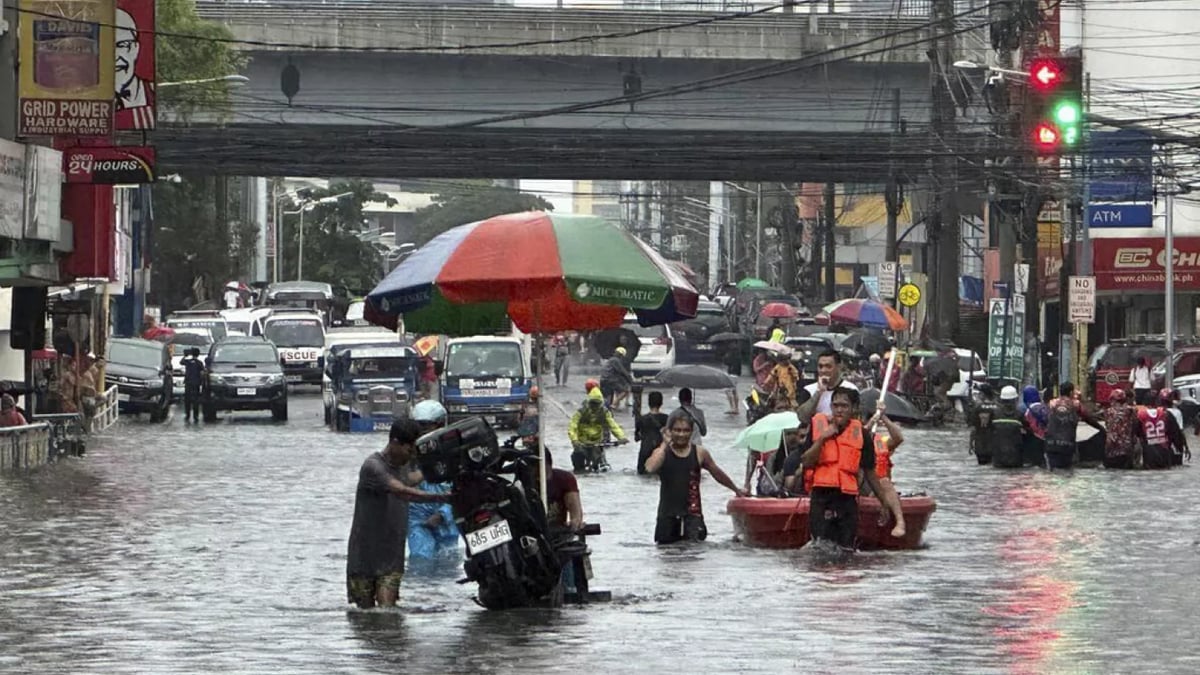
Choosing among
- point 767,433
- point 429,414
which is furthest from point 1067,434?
point 429,414

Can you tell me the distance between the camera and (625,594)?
1761 centimetres

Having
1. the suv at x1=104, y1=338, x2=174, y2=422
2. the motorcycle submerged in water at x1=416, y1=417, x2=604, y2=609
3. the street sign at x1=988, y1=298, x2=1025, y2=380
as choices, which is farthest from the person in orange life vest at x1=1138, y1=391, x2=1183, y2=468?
the suv at x1=104, y1=338, x2=174, y2=422

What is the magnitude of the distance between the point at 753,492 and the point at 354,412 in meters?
22.9

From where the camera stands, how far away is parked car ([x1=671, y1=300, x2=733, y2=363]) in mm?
69625

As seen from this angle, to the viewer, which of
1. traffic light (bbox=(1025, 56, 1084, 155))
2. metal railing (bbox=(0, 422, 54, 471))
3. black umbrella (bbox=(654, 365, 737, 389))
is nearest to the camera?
traffic light (bbox=(1025, 56, 1084, 155))

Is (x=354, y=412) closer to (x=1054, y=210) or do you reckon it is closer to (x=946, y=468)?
(x=946, y=468)

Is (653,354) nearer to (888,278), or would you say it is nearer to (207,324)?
(888,278)

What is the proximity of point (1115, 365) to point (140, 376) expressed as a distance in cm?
1864

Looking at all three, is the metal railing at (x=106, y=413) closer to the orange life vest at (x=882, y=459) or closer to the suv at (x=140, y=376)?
the suv at (x=140, y=376)

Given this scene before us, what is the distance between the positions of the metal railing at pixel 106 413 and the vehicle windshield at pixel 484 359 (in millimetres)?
6072

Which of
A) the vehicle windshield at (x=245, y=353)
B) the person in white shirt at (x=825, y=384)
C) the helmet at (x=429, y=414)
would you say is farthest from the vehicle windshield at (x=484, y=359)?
the helmet at (x=429, y=414)

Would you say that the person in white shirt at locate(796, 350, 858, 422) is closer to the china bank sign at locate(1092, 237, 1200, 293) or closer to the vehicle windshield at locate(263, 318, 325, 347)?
the china bank sign at locate(1092, 237, 1200, 293)

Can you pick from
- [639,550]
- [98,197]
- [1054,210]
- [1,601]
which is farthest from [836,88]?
[1,601]

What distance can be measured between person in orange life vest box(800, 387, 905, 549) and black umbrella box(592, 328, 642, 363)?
120ft
